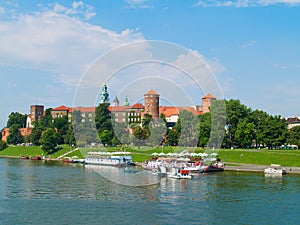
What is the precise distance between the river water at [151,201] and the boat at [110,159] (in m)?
21.4

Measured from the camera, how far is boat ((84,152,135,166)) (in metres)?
60.1

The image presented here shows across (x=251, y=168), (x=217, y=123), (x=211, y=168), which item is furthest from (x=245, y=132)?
(x=211, y=168)

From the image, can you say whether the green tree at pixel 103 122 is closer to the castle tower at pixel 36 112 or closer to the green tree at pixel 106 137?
the green tree at pixel 106 137

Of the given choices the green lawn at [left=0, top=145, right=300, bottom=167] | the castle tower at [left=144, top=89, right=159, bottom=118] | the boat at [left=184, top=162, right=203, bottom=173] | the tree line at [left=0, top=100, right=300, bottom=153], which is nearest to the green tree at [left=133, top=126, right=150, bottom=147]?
the tree line at [left=0, top=100, right=300, bottom=153]

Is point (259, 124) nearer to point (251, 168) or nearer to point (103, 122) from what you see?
point (251, 168)

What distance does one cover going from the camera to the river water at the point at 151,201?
2256 centimetres

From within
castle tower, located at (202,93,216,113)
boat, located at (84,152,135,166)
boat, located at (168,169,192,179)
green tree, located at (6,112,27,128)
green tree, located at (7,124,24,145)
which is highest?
castle tower, located at (202,93,216,113)

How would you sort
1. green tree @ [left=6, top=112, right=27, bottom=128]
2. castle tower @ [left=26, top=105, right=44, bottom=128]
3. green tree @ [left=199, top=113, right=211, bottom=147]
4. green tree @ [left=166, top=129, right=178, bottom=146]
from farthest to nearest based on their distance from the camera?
castle tower @ [left=26, top=105, right=44, bottom=128] → green tree @ [left=6, top=112, right=27, bottom=128] → green tree @ [left=166, top=129, right=178, bottom=146] → green tree @ [left=199, top=113, right=211, bottom=147]

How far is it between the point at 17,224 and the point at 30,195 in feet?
27.4

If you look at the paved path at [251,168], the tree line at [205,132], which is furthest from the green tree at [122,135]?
the paved path at [251,168]

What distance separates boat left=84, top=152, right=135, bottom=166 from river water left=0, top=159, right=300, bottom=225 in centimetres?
2141

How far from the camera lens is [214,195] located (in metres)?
29.8

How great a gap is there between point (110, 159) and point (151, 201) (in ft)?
116

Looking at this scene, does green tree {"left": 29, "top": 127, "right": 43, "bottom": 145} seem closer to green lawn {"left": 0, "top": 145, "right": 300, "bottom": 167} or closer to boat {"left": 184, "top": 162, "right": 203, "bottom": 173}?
green lawn {"left": 0, "top": 145, "right": 300, "bottom": 167}
